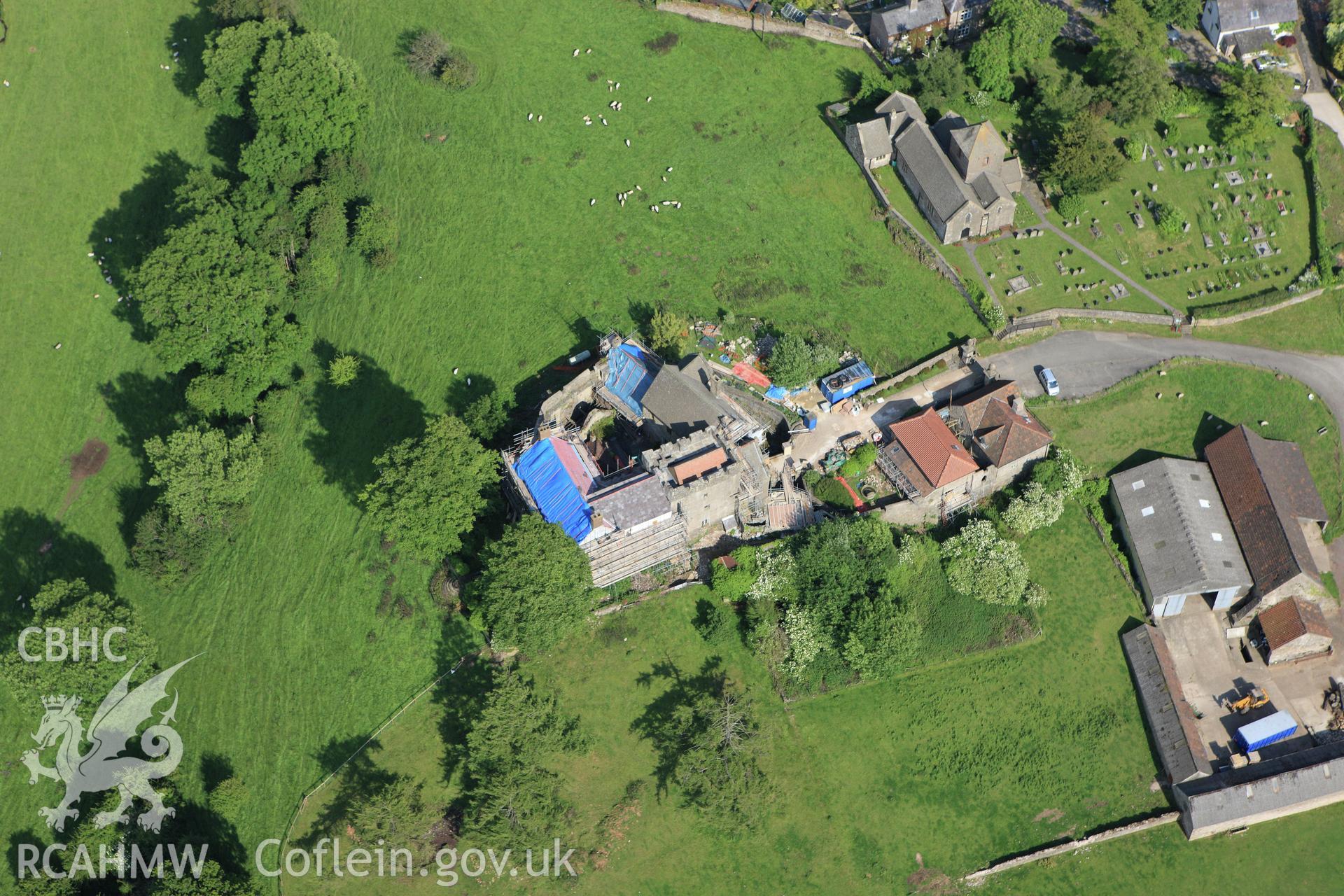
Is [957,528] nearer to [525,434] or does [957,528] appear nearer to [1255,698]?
[1255,698]

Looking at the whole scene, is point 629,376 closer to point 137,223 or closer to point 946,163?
point 946,163

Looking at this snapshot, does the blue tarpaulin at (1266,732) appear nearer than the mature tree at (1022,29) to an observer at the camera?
Yes

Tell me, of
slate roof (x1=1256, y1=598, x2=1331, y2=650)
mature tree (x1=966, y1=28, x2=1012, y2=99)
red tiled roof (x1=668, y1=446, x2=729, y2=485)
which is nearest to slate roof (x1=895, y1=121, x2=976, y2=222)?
mature tree (x1=966, y1=28, x2=1012, y2=99)

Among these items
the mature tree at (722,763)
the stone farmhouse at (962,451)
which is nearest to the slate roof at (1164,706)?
the stone farmhouse at (962,451)

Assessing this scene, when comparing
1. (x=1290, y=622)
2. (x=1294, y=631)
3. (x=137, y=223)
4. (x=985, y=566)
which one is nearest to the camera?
(x=1294, y=631)

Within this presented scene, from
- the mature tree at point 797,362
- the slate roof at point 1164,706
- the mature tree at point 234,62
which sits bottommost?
the slate roof at point 1164,706

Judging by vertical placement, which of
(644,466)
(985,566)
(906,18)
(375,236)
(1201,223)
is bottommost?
(985,566)

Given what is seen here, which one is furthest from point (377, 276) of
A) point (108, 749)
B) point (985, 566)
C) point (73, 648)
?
point (985, 566)

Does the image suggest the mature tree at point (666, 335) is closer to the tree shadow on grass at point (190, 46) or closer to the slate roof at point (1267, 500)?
the slate roof at point (1267, 500)
